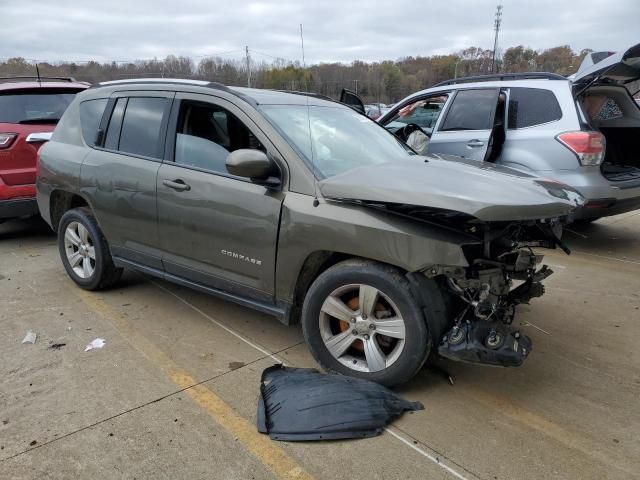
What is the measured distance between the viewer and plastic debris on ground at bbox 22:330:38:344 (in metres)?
3.57

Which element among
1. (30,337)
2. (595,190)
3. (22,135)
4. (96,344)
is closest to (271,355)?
(96,344)

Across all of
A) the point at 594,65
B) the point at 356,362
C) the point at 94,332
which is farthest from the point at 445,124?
the point at 94,332

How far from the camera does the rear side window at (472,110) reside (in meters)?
5.76

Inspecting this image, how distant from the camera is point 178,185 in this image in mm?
3559

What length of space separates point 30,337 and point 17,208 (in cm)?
278

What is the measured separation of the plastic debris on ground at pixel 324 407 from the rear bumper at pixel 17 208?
14.2ft

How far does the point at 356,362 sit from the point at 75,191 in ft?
9.55

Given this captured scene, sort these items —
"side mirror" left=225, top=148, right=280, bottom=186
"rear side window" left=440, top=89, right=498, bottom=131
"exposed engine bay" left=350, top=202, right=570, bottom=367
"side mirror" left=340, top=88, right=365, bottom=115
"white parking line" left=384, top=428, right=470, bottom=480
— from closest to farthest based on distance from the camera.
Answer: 1. "white parking line" left=384, top=428, right=470, bottom=480
2. "exposed engine bay" left=350, top=202, right=570, bottom=367
3. "side mirror" left=225, top=148, right=280, bottom=186
4. "side mirror" left=340, top=88, right=365, bottom=115
5. "rear side window" left=440, top=89, right=498, bottom=131

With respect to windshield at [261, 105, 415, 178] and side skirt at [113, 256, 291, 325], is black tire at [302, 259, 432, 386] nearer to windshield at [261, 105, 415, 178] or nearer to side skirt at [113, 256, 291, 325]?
side skirt at [113, 256, 291, 325]

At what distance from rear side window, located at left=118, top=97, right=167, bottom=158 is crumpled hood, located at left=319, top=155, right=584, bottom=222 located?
1568 mm

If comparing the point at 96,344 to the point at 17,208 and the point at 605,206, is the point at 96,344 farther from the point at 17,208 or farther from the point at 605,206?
the point at 605,206

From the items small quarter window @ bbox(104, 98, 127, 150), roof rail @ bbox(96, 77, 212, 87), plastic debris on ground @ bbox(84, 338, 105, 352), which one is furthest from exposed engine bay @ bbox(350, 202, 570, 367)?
small quarter window @ bbox(104, 98, 127, 150)

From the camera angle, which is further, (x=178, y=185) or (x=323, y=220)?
(x=178, y=185)

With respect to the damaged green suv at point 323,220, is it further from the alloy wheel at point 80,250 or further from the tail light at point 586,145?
the tail light at point 586,145
